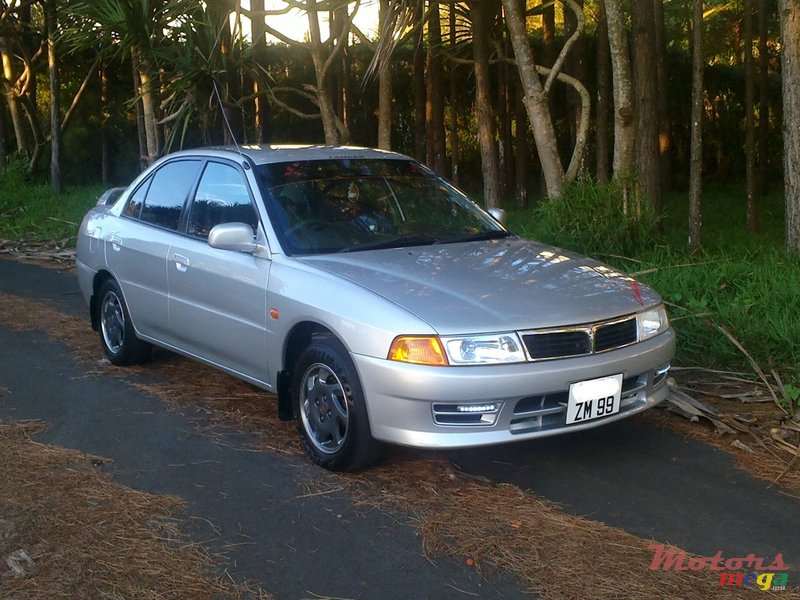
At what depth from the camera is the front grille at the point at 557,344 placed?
434 cm

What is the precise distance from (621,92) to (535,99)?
1015mm

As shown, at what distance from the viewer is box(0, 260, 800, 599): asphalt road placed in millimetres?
3754

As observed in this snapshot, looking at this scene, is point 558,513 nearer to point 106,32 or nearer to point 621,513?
point 621,513

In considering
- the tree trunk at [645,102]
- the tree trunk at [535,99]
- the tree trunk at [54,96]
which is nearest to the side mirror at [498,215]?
the tree trunk at [535,99]

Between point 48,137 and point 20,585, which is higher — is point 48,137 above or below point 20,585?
above

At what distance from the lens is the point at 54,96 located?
17500mm

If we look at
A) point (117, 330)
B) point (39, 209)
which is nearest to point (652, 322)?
point (117, 330)

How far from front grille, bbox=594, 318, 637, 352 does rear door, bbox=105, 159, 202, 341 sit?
9.17ft

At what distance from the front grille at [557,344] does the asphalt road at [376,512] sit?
2.10 feet

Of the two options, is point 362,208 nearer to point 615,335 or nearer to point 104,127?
point 615,335

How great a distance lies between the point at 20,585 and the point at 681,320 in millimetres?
4588

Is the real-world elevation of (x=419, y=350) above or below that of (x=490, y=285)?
below

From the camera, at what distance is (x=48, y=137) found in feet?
69.5

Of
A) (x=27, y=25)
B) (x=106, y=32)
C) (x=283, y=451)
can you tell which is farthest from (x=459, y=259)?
(x=27, y=25)
